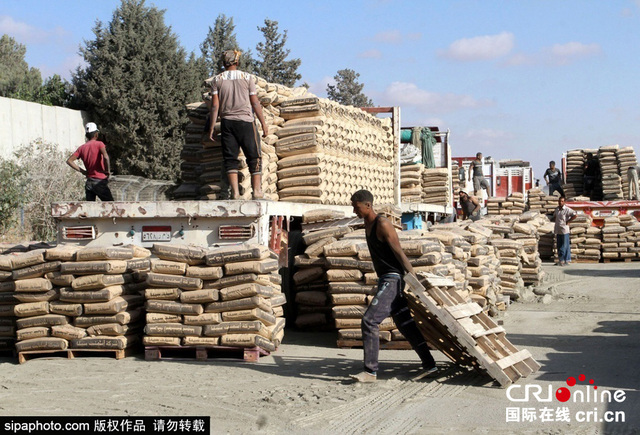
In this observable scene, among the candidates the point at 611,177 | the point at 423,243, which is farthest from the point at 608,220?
the point at 423,243

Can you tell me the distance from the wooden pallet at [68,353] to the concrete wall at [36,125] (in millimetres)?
12931

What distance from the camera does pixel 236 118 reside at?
9805 millimetres

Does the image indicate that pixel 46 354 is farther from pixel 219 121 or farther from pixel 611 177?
pixel 611 177

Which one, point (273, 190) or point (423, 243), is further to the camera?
point (273, 190)

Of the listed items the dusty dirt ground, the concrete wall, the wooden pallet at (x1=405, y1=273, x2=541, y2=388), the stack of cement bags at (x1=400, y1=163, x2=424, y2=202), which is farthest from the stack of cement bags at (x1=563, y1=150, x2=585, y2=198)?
the wooden pallet at (x1=405, y1=273, x2=541, y2=388)

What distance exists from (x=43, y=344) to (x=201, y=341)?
1.76m

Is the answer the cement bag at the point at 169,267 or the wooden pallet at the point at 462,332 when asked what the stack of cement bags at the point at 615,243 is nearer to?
the wooden pallet at the point at 462,332

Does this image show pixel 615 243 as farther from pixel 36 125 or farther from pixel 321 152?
pixel 36 125

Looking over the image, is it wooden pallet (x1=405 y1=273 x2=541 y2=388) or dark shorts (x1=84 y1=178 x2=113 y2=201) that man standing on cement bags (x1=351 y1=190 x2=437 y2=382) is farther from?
dark shorts (x1=84 y1=178 x2=113 y2=201)

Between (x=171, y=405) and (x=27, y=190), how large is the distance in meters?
14.6

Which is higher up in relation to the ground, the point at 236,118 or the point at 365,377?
the point at 236,118

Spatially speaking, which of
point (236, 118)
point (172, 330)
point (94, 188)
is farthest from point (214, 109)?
point (172, 330)

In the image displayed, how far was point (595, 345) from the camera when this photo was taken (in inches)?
369

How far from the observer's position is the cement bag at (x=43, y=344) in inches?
338
